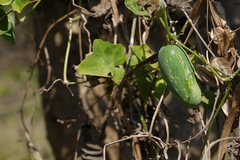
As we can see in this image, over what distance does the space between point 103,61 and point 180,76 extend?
Result: 0.28m

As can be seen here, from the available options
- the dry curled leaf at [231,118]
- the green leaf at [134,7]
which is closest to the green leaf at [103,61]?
the green leaf at [134,7]

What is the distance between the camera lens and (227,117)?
2.30 feet

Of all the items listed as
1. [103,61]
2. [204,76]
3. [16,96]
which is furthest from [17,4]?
[204,76]

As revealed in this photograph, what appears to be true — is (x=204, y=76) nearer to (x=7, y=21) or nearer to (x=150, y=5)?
(x=150, y=5)

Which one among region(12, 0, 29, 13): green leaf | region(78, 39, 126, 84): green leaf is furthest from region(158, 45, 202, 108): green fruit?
region(12, 0, 29, 13): green leaf

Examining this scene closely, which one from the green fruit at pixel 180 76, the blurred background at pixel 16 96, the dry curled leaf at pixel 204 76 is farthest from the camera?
the blurred background at pixel 16 96

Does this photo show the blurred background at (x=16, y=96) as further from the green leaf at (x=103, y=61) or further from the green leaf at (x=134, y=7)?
the green leaf at (x=134, y=7)

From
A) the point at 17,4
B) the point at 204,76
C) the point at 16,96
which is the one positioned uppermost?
the point at 17,4

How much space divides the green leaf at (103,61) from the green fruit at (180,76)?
0.21 meters

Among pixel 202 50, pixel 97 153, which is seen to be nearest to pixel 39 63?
pixel 97 153

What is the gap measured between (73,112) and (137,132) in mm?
364

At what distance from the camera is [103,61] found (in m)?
0.82

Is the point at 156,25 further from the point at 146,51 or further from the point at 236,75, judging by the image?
the point at 236,75

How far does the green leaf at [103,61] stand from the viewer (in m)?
0.79
